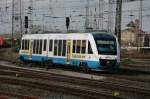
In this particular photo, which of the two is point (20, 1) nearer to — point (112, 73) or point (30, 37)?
point (30, 37)

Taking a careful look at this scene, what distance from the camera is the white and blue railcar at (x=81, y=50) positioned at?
26188 millimetres

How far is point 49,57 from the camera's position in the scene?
103 ft

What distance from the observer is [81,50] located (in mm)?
27281

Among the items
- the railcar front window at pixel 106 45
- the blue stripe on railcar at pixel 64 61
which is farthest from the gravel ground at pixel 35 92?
the railcar front window at pixel 106 45

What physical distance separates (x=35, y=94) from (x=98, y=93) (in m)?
2.22

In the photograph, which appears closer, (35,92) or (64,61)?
(35,92)

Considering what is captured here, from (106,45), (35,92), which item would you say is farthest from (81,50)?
(35,92)

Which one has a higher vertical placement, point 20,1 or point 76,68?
point 20,1

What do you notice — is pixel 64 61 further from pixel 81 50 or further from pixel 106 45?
pixel 106 45

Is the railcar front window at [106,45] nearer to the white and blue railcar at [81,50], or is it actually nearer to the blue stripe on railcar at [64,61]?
the white and blue railcar at [81,50]

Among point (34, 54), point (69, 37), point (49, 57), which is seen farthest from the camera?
point (34, 54)

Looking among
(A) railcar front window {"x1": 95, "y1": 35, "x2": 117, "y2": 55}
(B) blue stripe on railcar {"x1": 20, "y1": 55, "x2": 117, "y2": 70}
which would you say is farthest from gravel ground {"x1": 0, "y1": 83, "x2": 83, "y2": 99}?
(A) railcar front window {"x1": 95, "y1": 35, "x2": 117, "y2": 55}

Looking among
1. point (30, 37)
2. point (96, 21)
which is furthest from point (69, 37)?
point (96, 21)

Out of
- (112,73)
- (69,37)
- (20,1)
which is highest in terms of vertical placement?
(20,1)
